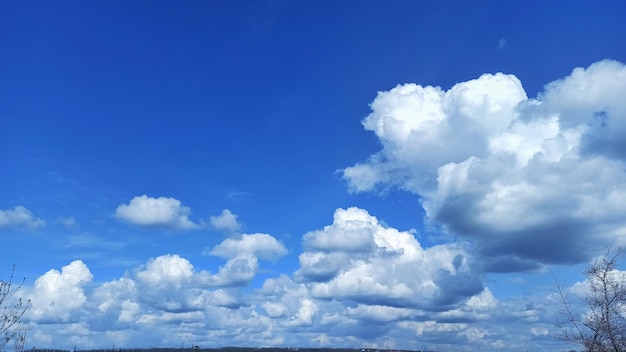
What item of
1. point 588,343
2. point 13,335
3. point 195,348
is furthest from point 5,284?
point 195,348

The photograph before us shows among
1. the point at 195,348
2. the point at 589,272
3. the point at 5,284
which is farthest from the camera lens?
the point at 195,348

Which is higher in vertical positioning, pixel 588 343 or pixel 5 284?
pixel 5 284

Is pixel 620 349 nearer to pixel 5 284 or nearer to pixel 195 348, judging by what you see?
pixel 5 284

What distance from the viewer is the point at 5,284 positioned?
2141 centimetres

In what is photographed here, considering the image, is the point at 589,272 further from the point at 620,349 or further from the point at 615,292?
the point at 620,349

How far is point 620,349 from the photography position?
2825 cm

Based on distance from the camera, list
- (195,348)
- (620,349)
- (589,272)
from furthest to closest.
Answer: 1. (195,348)
2. (589,272)
3. (620,349)

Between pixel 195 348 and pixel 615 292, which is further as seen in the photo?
pixel 195 348

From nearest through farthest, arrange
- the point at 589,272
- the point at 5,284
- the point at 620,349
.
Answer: the point at 5,284
the point at 620,349
the point at 589,272

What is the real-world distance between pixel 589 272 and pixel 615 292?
4.88 ft

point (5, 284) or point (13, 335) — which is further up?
point (5, 284)

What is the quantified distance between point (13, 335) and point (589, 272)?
26628mm

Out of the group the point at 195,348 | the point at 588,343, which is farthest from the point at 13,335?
the point at 195,348

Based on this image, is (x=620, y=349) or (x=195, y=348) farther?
(x=195, y=348)
